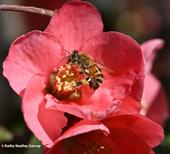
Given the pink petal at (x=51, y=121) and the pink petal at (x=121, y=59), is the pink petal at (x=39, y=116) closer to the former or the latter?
the pink petal at (x=51, y=121)

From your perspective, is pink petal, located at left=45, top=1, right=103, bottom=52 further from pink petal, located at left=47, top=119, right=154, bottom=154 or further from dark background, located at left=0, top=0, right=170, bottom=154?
dark background, located at left=0, top=0, right=170, bottom=154

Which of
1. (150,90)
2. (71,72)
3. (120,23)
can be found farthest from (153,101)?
(120,23)

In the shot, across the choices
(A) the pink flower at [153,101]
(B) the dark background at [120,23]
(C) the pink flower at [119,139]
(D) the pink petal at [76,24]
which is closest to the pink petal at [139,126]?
(C) the pink flower at [119,139]

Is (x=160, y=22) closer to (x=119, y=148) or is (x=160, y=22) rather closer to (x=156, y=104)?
(x=156, y=104)

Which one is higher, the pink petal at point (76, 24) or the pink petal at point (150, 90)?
the pink petal at point (76, 24)

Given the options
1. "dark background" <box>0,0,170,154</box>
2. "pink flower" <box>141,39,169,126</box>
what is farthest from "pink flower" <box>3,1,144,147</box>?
"dark background" <box>0,0,170,154</box>
